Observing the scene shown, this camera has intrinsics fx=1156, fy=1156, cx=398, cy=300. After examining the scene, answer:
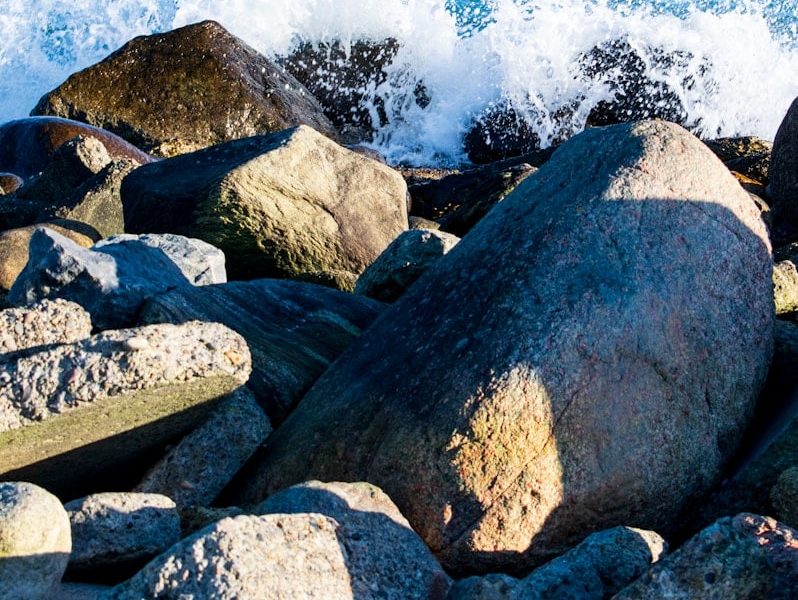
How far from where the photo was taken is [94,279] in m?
4.32

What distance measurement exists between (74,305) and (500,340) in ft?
4.58

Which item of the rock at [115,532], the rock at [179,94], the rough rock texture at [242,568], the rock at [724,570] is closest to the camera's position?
the rough rock texture at [242,568]

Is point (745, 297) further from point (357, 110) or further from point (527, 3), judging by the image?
point (527, 3)

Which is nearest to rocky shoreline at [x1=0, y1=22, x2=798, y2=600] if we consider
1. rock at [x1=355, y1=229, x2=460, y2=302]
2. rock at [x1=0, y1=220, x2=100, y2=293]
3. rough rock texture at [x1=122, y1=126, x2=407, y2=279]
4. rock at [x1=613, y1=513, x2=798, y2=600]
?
rock at [x1=613, y1=513, x2=798, y2=600]

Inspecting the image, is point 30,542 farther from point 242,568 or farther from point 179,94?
point 179,94

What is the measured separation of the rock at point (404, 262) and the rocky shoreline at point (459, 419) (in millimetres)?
562

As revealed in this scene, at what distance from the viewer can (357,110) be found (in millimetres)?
15938

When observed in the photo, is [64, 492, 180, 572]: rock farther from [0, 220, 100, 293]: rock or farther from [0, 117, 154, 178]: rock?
[0, 117, 154, 178]: rock

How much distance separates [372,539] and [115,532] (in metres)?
0.68

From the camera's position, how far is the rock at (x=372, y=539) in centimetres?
274

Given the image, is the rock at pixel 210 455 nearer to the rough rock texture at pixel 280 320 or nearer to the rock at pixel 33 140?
the rough rock texture at pixel 280 320

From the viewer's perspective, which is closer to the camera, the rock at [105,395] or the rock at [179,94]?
the rock at [105,395]

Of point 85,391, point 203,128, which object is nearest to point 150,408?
point 85,391

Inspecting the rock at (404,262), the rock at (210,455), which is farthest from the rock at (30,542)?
the rock at (404,262)
